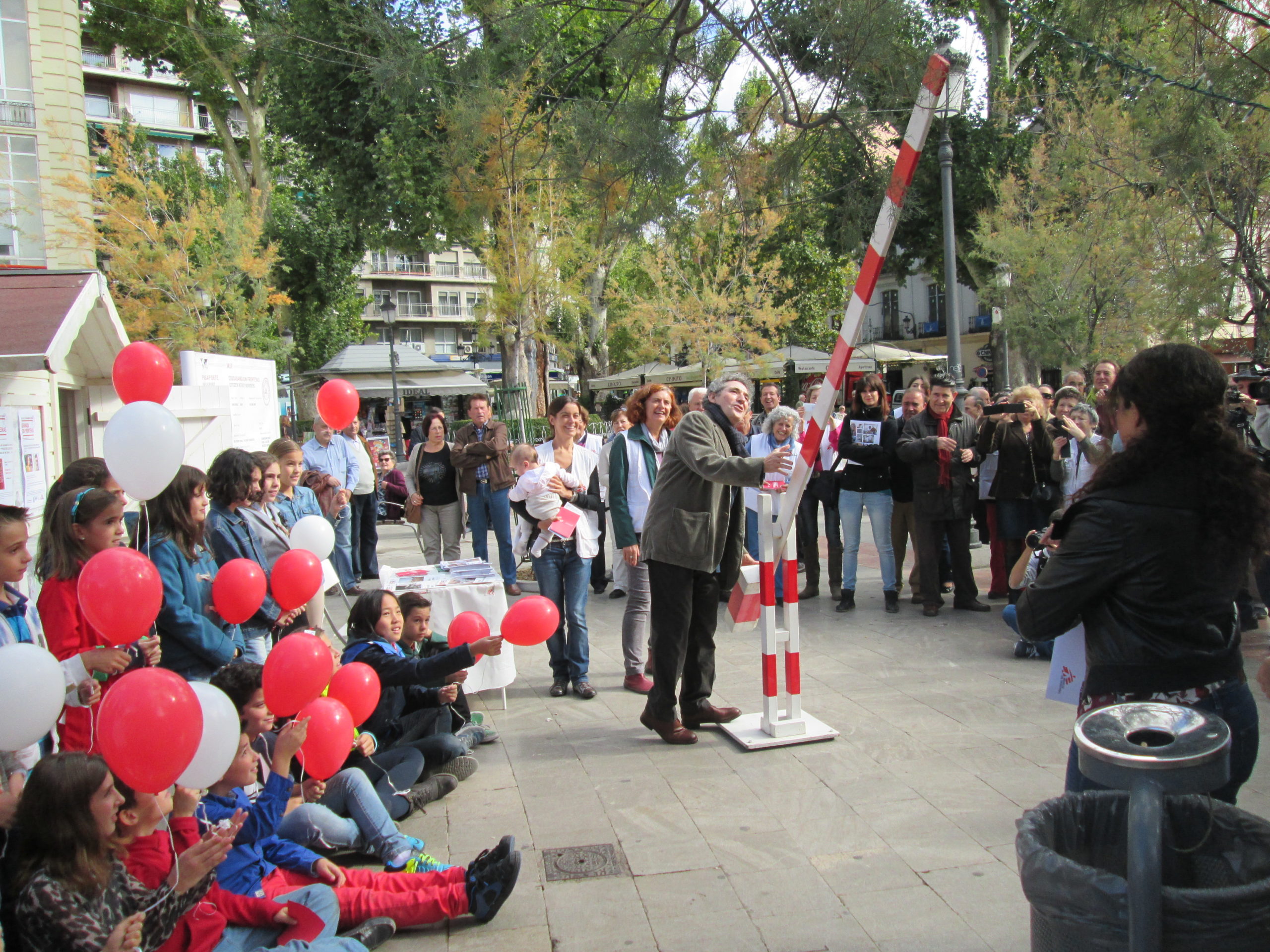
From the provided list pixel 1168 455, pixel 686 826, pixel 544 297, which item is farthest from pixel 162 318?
pixel 1168 455

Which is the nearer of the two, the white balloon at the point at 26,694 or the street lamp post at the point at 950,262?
the white balloon at the point at 26,694

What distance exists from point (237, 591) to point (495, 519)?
4918mm

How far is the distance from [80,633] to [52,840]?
125cm

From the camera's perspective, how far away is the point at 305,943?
2805 millimetres

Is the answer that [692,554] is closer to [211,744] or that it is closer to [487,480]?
[211,744]

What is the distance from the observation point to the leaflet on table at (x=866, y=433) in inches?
308

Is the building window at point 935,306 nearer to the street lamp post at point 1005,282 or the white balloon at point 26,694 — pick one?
the street lamp post at point 1005,282

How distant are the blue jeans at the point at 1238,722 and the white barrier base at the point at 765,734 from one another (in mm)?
2457

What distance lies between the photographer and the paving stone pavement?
3.13m

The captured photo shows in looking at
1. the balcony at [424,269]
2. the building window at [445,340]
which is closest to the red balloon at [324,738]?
the balcony at [424,269]

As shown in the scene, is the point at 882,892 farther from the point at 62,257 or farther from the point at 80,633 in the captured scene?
the point at 62,257

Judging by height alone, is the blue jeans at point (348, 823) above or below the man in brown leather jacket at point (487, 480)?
below

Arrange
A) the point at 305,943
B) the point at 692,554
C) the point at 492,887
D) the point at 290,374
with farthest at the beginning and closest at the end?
the point at 290,374 < the point at 692,554 < the point at 492,887 < the point at 305,943

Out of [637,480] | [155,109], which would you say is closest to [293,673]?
[637,480]
